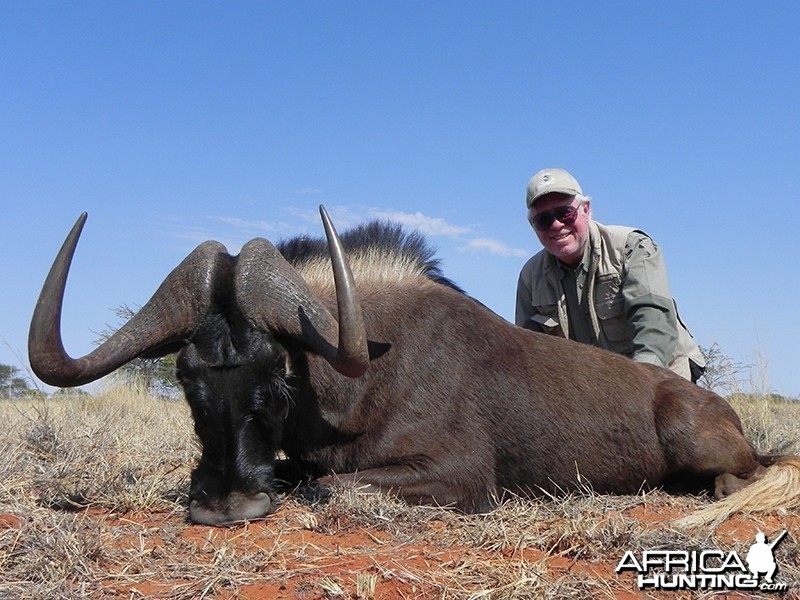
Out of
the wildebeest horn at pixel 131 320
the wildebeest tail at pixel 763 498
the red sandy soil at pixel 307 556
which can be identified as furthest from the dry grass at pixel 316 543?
the wildebeest horn at pixel 131 320

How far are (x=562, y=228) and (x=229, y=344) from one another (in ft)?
11.0

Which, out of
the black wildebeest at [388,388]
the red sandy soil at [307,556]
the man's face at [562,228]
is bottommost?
the red sandy soil at [307,556]

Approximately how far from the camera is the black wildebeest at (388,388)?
390 cm

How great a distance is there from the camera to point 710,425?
495 centimetres

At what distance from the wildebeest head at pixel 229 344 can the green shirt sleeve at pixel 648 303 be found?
2832mm

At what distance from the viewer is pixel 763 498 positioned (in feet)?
14.2

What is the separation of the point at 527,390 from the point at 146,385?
8.58m

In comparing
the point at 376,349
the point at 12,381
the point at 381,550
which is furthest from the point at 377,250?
the point at 12,381

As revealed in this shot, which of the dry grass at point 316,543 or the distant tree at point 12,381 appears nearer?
the dry grass at point 316,543

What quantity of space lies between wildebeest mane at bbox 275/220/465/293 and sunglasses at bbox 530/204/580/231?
1.25 m

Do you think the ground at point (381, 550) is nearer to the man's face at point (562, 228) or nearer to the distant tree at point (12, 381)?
the man's face at point (562, 228)

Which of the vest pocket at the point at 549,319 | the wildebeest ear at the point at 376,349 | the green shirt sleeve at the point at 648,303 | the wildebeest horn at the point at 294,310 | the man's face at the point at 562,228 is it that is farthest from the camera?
the vest pocket at the point at 549,319

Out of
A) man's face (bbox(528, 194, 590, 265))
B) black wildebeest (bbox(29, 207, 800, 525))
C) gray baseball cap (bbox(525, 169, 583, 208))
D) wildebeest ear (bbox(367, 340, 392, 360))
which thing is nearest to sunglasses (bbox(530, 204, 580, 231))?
man's face (bbox(528, 194, 590, 265))

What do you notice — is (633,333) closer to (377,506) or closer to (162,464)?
(377,506)
